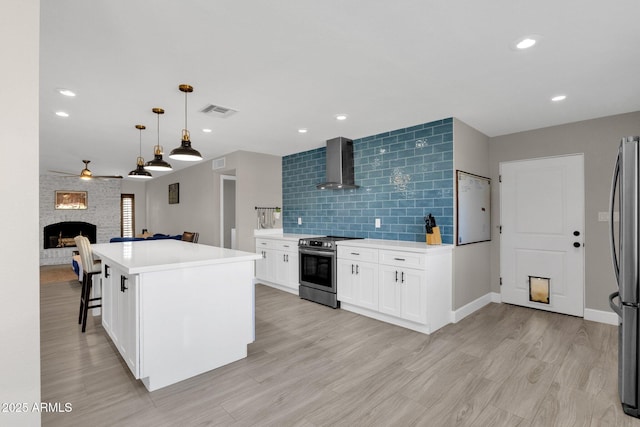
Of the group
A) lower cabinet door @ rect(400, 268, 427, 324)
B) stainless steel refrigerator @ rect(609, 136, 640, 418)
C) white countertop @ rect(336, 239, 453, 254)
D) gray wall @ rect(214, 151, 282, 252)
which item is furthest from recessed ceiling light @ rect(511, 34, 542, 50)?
gray wall @ rect(214, 151, 282, 252)

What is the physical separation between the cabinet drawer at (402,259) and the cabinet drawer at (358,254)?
0.12 meters

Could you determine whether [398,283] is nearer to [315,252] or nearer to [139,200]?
[315,252]

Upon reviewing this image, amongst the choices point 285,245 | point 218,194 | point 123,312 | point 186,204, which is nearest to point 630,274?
point 123,312

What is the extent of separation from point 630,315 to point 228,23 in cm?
317

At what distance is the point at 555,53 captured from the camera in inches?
87.3

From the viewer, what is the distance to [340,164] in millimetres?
4578

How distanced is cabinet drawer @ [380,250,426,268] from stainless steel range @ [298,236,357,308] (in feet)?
2.51

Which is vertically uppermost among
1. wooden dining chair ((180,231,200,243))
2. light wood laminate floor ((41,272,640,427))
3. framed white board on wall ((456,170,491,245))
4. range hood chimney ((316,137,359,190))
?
range hood chimney ((316,137,359,190))

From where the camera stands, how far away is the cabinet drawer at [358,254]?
12.2 ft

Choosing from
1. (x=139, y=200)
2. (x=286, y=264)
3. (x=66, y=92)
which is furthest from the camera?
(x=139, y=200)

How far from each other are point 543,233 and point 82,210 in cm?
1104

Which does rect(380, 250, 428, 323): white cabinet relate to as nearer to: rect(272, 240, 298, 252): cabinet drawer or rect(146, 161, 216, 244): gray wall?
rect(272, 240, 298, 252): cabinet drawer

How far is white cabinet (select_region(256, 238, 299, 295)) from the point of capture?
15.7ft
